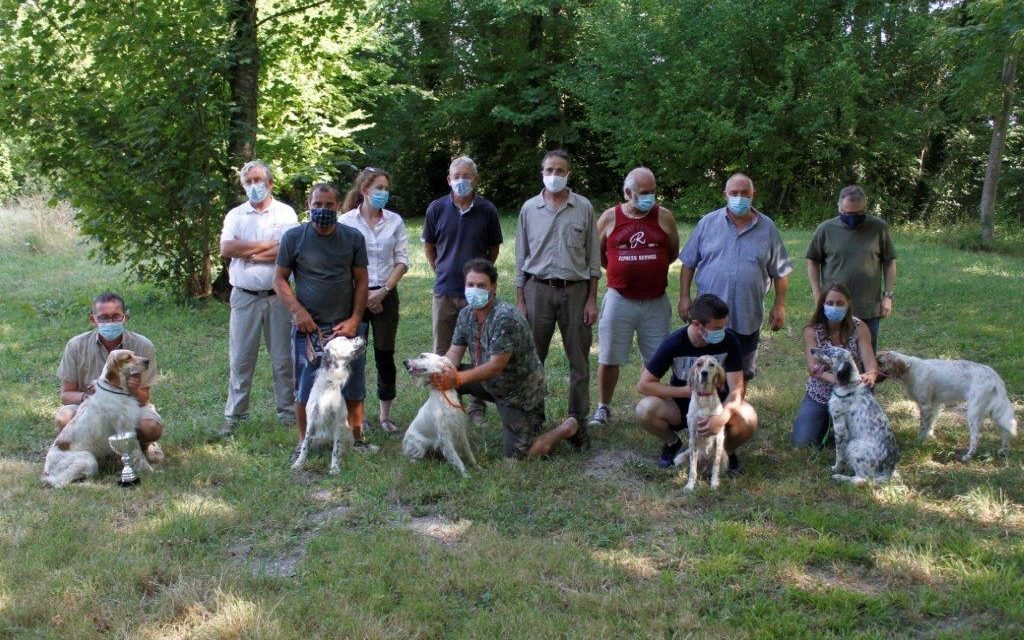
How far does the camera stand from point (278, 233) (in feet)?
20.6

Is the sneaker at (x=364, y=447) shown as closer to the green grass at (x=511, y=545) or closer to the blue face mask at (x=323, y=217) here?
the green grass at (x=511, y=545)

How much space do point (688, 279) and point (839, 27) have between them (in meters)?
17.5

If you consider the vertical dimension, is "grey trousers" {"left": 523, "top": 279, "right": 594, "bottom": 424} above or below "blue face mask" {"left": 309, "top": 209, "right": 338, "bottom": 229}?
below

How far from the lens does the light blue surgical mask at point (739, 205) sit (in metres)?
5.63

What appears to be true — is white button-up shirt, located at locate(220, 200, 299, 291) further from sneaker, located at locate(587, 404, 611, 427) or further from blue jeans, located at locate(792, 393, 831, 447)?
blue jeans, located at locate(792, 393, 831, 447)

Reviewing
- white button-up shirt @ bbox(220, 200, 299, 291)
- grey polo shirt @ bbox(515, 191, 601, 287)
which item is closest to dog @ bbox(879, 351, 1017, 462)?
grey polo shirt @ bbox(515, 191, 601, 287)

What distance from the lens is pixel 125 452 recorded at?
514 centimetres

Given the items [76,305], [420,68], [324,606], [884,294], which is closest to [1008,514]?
[884,294]

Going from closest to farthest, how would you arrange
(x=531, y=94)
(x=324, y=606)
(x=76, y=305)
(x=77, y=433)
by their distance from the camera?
(x=324, y=606), (x=77, y=433), (x=76, y=305), (x=531, y=94)

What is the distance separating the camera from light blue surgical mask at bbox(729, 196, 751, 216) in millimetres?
5629

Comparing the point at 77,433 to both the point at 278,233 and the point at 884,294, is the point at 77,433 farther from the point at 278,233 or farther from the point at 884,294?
the point at 884,294

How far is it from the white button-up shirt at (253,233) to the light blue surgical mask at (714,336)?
10.5ft

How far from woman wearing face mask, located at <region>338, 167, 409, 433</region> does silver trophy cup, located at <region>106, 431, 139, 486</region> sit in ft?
5.95

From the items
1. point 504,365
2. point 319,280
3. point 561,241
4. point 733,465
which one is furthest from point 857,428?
point 319,280
